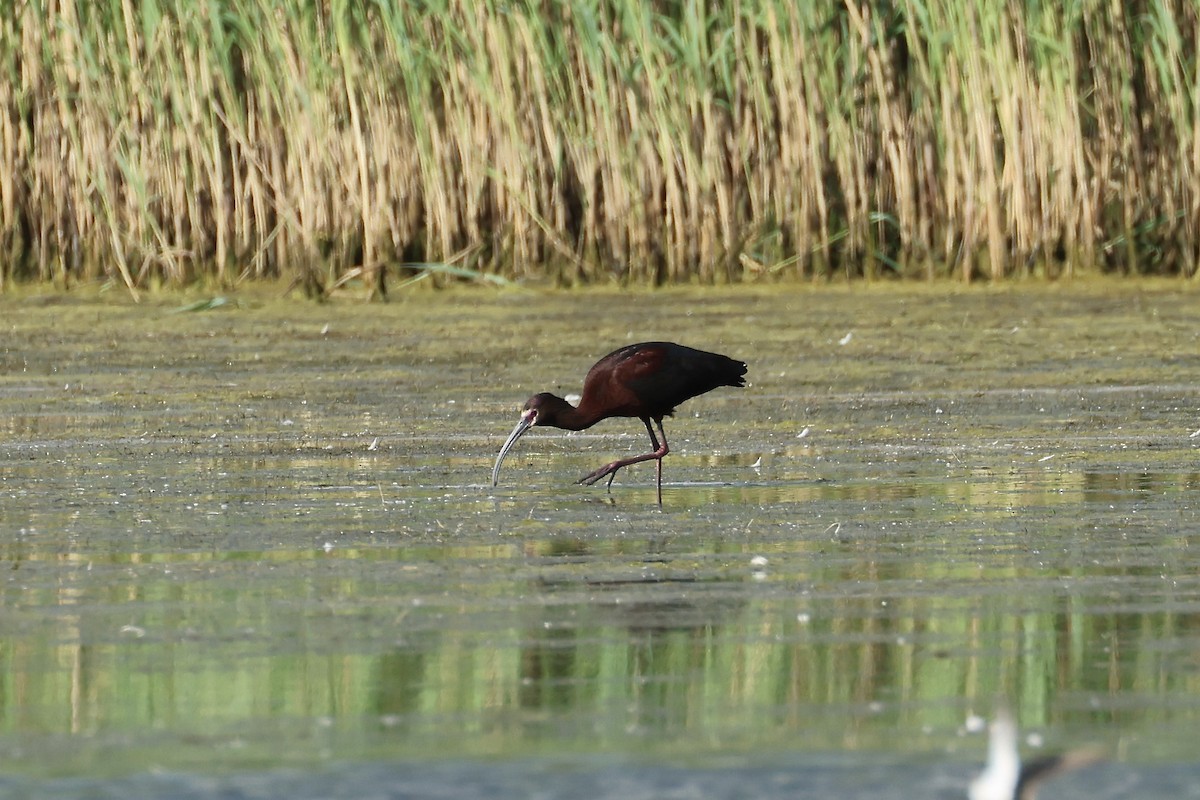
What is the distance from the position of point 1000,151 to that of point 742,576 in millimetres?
8235

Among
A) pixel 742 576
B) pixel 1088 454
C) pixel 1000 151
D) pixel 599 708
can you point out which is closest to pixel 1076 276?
pixel 1000 151

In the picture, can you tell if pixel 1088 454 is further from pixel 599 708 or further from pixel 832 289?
pixel 832 289

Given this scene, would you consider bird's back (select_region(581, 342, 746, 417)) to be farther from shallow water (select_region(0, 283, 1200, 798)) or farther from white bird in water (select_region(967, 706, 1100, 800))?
white bird in water (select_region(967, 706, 1100, 800))

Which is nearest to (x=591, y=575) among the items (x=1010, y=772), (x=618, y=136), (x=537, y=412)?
(x=537, y=412)

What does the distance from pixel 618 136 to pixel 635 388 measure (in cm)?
557

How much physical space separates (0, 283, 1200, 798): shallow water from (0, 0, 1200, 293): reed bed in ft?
7.40

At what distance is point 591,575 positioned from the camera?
549 cm

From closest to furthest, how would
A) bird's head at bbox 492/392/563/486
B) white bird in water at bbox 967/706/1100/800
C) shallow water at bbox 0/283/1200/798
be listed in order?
1. white bird in water at bbox 967/706/1100/800
2. shallow water at bbox 0/283/1200/798
3. bird's head at bbox 492/392/563/486

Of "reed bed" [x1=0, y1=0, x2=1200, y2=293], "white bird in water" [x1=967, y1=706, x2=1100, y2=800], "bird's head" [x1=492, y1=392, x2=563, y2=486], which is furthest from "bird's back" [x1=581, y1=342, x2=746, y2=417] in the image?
"reed bed" [x1=0, y1=0, x2=1200, y2=293]

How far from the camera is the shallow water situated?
3840 millimetres

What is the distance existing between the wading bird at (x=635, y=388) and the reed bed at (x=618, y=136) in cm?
529

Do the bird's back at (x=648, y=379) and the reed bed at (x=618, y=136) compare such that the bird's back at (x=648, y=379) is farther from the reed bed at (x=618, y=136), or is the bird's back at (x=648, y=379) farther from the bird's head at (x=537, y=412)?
the reed bed at (x=618, y=136)

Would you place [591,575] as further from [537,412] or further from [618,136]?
[618,136]

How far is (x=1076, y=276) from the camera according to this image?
1298 cm
